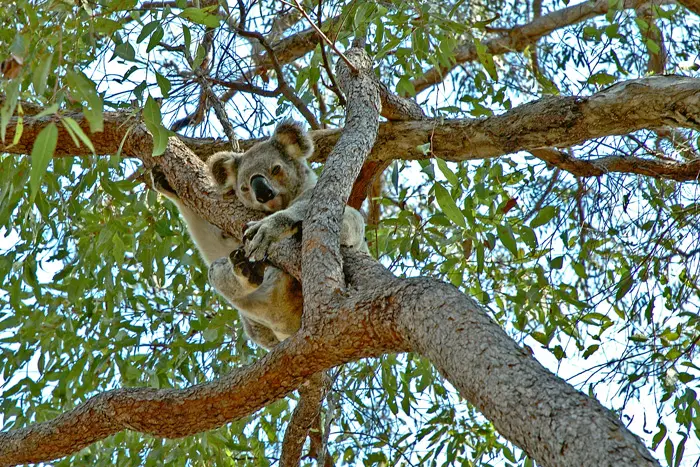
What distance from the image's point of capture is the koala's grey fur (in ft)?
9.55

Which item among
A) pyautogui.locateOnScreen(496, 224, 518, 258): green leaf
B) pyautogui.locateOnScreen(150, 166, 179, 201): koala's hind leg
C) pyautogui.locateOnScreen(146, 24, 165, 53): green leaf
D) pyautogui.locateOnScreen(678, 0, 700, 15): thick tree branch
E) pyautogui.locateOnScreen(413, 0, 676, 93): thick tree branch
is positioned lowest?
pyautogui.locateOnScreen(496, 224, 518, 258): green leaf

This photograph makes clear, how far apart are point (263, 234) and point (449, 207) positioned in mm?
788

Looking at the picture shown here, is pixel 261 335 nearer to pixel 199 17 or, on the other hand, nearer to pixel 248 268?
pixel 248 268

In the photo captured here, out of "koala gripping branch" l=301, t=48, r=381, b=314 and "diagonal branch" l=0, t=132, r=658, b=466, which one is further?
"koala gripping branch" l=301, t=48, r=381, b=314

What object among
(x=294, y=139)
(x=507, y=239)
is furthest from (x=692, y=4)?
(x=294, y=139)

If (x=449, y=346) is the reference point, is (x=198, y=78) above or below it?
above

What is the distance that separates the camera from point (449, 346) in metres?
1.41

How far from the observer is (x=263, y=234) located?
2.52 meters

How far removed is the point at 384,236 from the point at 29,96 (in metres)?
1.77

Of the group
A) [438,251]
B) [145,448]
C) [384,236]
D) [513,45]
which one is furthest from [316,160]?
[513,45]

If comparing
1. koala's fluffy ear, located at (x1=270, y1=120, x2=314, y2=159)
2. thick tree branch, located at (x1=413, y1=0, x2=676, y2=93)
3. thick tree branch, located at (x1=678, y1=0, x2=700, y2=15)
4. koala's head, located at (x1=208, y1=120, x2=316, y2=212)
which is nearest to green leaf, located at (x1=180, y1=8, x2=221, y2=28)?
koala's head, located at (x1=208, y1=120, x2=316, y2=212)

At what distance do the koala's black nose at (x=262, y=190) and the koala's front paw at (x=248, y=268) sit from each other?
0.70 meters

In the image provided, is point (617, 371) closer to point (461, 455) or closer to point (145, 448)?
point (461, 455)

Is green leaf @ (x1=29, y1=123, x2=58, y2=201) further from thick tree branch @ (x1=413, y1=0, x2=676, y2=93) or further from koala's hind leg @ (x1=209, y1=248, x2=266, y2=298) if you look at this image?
thick tree branch @ (x1=413, y1=0, x2=676, y2=93)
